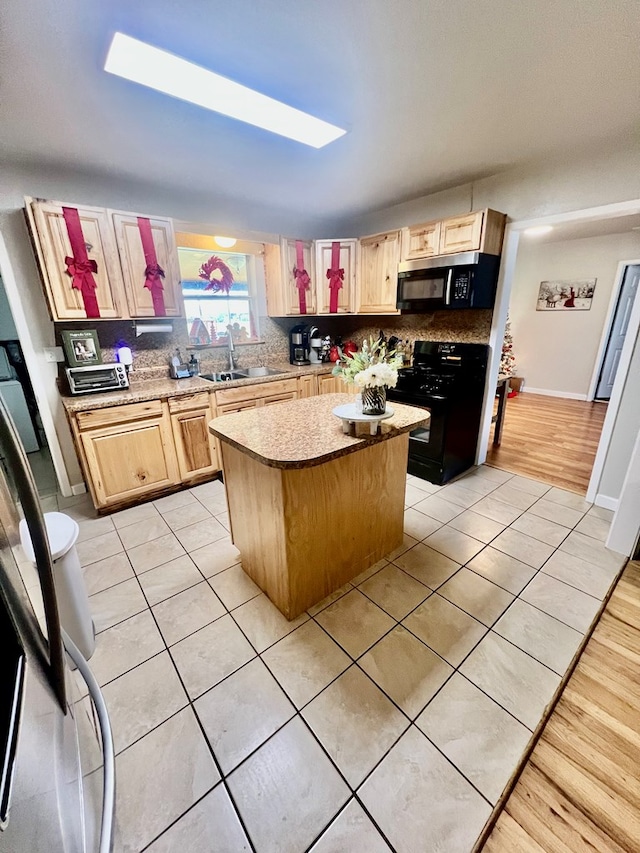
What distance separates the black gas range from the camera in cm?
290

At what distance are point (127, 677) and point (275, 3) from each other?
2699 millimetres

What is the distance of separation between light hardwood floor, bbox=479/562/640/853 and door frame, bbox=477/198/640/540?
1.08m

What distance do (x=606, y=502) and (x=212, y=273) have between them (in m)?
4.05

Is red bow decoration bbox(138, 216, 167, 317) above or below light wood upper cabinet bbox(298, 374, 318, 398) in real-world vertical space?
above

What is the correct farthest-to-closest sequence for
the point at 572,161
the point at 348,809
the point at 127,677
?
the point at 572,161
the point at 127,677
the point at 348,809

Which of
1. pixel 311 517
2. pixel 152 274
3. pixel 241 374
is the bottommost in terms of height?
pixel 311 517

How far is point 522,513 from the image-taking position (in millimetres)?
2619

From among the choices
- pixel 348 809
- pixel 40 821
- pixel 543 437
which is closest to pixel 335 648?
pixel 348 809

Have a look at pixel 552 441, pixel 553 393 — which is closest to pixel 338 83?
pixel 552 441

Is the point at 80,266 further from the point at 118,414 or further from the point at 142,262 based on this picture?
the point at 118,414

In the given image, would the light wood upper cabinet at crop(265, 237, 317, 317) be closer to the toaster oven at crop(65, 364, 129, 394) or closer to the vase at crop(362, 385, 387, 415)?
the toaster oven at crop(65, 364, 129, 394)

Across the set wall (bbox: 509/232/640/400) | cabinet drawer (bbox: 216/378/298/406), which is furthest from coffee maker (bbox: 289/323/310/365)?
wall (bbox: 509/232/640/400)

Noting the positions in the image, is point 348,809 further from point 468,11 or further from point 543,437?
point 543,437

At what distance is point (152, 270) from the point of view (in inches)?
109
